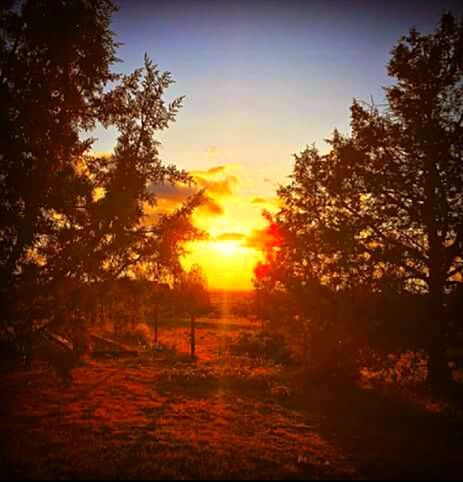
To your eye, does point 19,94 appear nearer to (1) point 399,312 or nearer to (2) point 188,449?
(2) point 188,449

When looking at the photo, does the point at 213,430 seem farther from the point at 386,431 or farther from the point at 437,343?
the point at 437,343

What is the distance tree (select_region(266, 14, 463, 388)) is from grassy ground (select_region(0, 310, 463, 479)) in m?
4.06

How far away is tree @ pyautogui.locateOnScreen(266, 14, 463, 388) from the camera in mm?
14789

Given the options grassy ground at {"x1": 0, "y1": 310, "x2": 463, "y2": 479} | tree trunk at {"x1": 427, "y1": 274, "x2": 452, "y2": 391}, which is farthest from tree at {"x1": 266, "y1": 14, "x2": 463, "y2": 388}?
grassy ground at {"x1": 0, "y1": 310, "x2": 463, "y2": 479}

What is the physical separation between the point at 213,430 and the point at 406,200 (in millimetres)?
11777

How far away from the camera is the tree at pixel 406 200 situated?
1479 cm

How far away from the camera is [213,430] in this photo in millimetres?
11117

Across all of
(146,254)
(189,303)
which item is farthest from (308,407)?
(189,303)

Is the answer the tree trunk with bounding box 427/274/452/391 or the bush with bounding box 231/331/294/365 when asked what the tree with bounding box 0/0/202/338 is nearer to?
the tree trunk with bounding box 427/274/452/391

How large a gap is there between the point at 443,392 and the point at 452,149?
9.78 metres

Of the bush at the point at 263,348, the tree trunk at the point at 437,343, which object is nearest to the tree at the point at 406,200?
the tree trunk at the point at 437,343

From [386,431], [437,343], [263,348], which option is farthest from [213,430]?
[263,348]

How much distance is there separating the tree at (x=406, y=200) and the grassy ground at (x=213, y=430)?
4061 mm

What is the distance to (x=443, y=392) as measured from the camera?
1506cm
